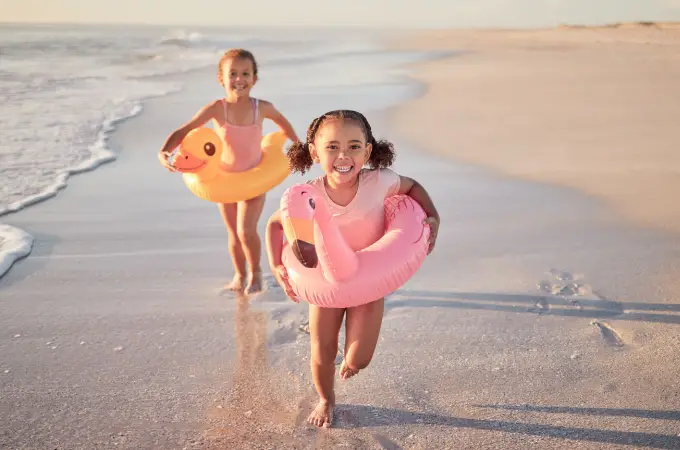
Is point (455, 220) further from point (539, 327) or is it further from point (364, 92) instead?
point (364, 92)

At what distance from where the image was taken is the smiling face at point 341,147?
2.57 m

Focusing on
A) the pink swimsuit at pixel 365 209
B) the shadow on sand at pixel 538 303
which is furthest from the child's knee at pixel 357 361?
the shadow on sand at pixel 538 303

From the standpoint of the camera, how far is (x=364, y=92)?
1322 centimetres

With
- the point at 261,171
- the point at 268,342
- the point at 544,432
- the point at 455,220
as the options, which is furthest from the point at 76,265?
the point at 544,432

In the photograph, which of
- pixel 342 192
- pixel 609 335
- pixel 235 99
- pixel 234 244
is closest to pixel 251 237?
pixel 234 244

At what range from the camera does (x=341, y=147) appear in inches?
102

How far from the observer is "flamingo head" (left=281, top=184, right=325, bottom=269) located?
7.82 ft

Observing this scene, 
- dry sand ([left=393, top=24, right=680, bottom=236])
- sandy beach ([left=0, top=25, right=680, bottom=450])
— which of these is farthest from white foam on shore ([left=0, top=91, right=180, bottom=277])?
dry sand ([left=393, top=24, right=680, bottom=236])

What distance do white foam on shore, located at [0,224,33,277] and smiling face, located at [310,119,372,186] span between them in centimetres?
281

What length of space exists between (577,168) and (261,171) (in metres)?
4.07

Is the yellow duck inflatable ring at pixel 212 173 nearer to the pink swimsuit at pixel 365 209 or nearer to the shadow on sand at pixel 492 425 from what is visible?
the pink swimsuit at pixel 365 209

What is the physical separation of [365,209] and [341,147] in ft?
0.92

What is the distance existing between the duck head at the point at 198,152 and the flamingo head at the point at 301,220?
1744mm

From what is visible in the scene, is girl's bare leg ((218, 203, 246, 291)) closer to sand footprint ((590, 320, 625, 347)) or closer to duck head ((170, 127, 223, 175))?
duck head ((170, 127, 223, 175))
